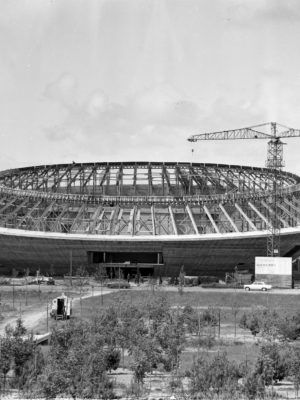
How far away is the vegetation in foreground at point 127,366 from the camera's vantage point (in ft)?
97.5

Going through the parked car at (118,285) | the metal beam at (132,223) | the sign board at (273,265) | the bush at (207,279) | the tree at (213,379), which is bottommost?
the tree at (213,379)

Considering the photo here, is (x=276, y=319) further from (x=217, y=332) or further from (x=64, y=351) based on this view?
(x=64, y=351)

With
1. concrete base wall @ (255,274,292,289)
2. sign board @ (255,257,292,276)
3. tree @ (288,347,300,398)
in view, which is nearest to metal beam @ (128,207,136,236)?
sign board @ (255,257,292,276)

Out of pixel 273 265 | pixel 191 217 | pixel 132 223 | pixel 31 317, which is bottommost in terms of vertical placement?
pixel 31 317

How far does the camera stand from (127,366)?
38344 millimetres

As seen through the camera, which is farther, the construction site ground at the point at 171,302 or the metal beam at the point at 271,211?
the metal beam at the point at 271,211

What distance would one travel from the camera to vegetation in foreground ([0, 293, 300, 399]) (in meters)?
29.7

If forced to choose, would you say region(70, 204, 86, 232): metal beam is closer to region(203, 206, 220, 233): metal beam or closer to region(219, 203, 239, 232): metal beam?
region(203, 206, 220, 233): metal beam

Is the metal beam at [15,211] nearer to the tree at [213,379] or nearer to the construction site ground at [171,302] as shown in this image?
the construction site ground at [171,302]

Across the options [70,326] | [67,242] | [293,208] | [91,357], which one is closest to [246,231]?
[293,208]

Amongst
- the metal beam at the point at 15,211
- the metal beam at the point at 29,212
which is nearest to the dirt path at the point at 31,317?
the metal beam at the point at 29,212

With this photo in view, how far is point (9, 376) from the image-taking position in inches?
1353

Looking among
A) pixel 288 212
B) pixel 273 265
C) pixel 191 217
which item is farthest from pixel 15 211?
pixel 273 265

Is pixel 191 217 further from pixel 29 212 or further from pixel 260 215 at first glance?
pixel 29 212
